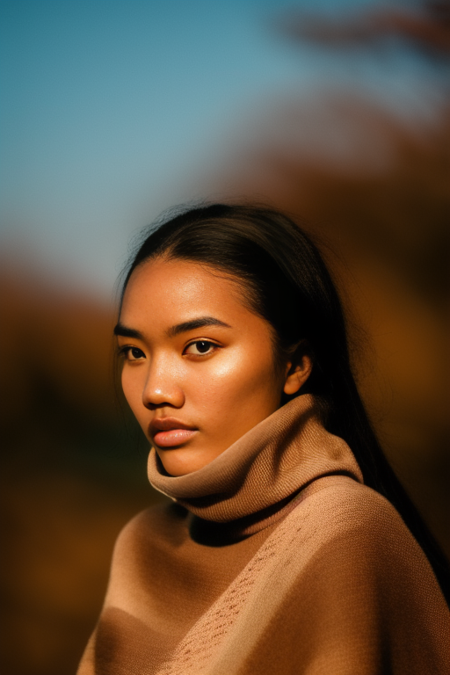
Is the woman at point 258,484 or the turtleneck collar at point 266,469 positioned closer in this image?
the woman at point 258,484

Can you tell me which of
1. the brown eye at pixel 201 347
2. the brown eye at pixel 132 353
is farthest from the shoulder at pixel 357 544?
the brown eye at pixel 132 353

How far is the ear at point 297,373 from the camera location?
1284mm

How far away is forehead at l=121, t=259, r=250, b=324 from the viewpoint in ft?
3.94

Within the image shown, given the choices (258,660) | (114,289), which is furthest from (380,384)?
(258,660)

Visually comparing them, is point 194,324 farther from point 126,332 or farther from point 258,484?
point 258,484

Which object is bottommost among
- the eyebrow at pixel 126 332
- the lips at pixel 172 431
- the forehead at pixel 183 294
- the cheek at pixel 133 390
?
the lips at pixel 172 431

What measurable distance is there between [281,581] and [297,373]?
1.30ft

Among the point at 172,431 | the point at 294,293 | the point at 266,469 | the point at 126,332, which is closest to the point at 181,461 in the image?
the point at 172,431

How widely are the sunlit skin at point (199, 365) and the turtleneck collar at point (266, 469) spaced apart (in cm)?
5

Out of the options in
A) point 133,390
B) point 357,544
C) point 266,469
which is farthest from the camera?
point 133,390

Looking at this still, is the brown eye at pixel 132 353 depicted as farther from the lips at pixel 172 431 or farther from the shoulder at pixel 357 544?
the shoulder at pixel 357 544

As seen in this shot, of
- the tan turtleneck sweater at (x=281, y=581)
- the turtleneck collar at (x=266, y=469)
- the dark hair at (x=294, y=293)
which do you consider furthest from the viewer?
the dark hair at (x=294, y=293)

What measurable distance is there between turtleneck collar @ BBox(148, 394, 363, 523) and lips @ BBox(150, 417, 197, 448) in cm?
6

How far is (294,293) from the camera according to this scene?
4.26 feet
